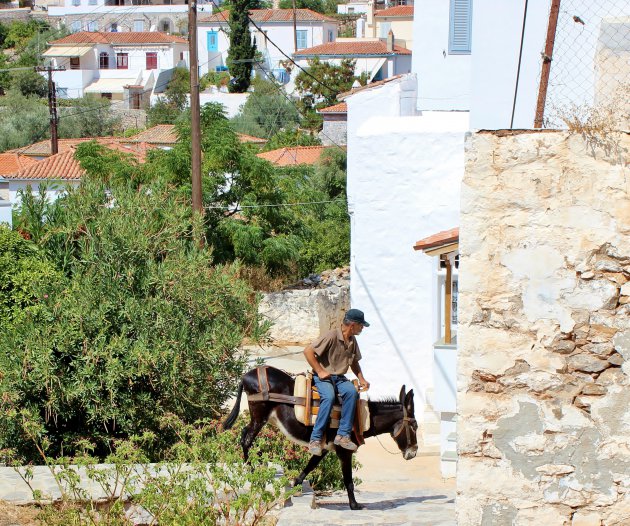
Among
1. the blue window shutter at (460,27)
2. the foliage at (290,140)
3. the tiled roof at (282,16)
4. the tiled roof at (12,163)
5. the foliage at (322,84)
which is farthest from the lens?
the tiled roof at (282,16)

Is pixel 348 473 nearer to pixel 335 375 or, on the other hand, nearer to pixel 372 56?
pixel 335 375

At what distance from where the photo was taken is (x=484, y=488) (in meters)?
4.95

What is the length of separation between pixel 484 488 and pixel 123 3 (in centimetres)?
9803

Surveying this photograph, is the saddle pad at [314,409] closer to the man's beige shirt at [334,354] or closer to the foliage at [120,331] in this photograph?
the man's beige shirt at [334,354]

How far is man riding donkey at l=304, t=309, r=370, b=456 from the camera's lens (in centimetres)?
862

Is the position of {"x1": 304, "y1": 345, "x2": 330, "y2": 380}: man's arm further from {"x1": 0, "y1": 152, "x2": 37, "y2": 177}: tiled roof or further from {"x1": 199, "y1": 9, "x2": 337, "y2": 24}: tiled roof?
{"x1": 199, "y1": 9, "x2": 337, "y2": 24}: tiled roof

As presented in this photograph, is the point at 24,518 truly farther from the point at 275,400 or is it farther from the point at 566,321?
the point at 566,321

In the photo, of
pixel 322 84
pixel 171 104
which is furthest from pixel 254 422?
pixel 171 104

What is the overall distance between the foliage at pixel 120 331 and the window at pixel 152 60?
67416 millimetres

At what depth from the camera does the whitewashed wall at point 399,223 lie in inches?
629

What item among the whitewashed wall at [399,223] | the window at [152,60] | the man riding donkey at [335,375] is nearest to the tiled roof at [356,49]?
the window at [152,60]

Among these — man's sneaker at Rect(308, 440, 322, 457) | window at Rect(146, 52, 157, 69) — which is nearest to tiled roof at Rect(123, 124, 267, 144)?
window at Rect(146, 52, 157, 69)

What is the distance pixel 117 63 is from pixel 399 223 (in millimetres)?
66511

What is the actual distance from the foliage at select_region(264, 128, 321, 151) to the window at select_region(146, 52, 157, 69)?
26306 millimetres
